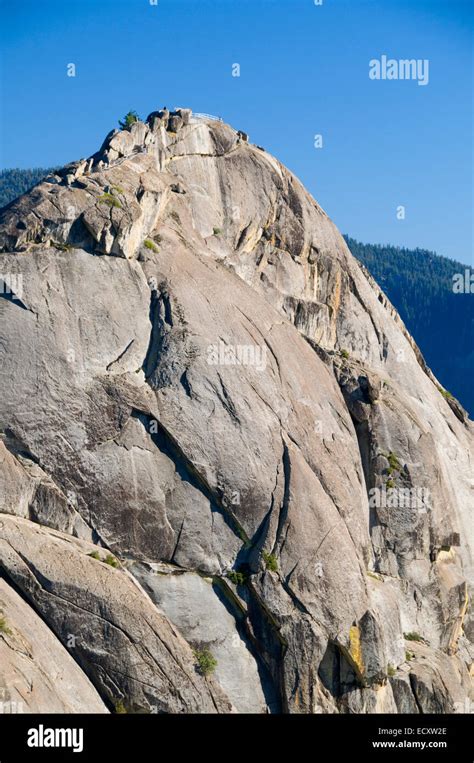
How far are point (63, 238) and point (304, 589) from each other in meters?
18.4

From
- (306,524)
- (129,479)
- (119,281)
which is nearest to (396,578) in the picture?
(306,524)

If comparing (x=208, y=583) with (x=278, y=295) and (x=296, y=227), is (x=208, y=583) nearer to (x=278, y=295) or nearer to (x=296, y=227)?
(x=278, y=295)

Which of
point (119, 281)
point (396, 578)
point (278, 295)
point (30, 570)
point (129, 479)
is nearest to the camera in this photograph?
point (30, 570)

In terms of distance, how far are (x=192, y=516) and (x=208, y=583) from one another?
287 cm

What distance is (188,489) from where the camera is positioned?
45.2 metres

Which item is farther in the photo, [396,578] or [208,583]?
[396,578]

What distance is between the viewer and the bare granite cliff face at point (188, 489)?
40.7 metres

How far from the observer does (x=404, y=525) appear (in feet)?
174

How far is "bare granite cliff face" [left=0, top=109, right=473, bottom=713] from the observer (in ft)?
134

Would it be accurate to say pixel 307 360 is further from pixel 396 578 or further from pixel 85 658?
pixel 85 658

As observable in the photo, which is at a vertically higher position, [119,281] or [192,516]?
[119,281]

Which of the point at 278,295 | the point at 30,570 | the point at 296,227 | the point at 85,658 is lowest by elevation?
the point at 85,658

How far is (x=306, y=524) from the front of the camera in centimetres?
4612
